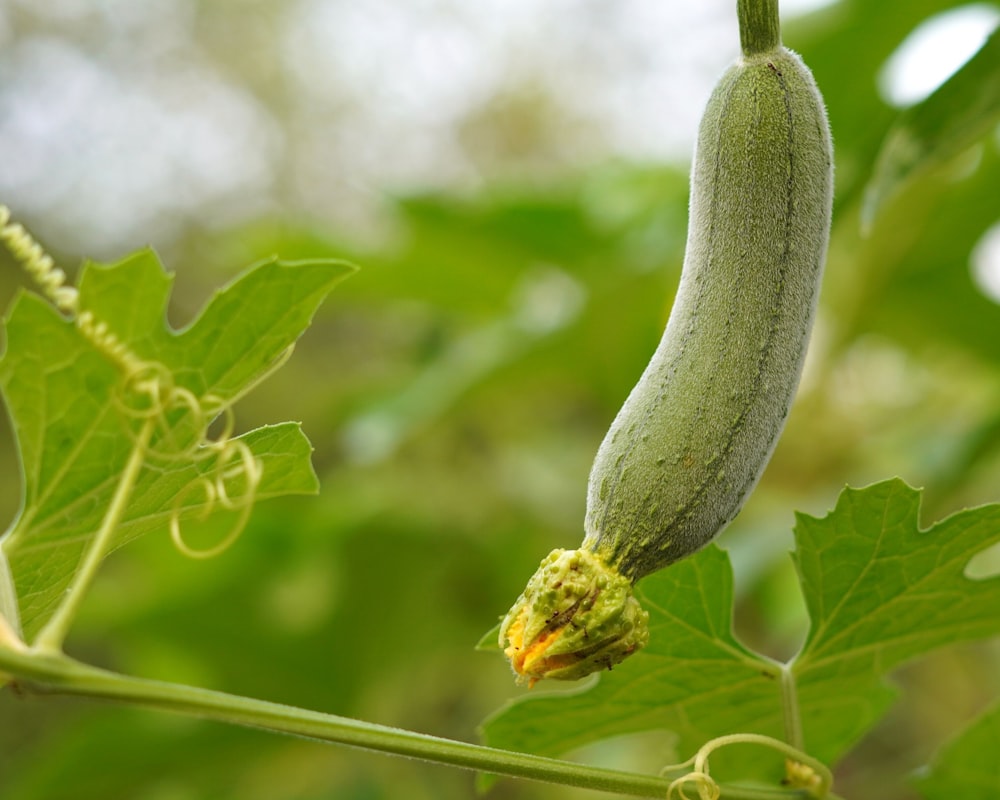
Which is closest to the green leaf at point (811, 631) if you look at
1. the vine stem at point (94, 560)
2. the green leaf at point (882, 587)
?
the green leaf at point (882, 587)

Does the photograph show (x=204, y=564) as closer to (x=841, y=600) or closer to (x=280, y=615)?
(x=280, y=615)

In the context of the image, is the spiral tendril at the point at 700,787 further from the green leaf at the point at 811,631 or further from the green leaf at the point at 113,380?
the green leaf at the point at 113,380

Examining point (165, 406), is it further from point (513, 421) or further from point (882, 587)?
point (513, 421)

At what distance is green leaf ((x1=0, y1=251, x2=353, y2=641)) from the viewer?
0.41 metres

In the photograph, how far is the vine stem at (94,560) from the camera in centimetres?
34

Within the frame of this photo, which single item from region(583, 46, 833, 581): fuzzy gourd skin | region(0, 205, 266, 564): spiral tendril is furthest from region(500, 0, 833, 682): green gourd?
region(0, 205, 266, 564): spiral tendril

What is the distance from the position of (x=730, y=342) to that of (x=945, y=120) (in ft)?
0.94

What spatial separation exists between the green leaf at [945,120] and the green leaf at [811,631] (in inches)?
6.5

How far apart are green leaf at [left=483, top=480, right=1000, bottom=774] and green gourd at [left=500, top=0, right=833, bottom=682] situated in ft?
0.47

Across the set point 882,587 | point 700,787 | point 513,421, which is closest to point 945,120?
point 882,587

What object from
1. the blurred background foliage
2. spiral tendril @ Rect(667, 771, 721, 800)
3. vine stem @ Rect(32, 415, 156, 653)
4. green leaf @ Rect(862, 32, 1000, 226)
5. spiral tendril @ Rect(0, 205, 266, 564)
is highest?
the blurred background foliage

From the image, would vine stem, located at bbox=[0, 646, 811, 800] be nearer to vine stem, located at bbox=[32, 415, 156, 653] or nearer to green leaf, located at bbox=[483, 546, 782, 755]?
vine stem, located at bbox=[32, 415, 156, 653]

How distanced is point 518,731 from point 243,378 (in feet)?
0.77

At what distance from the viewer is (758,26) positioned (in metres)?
0.36
